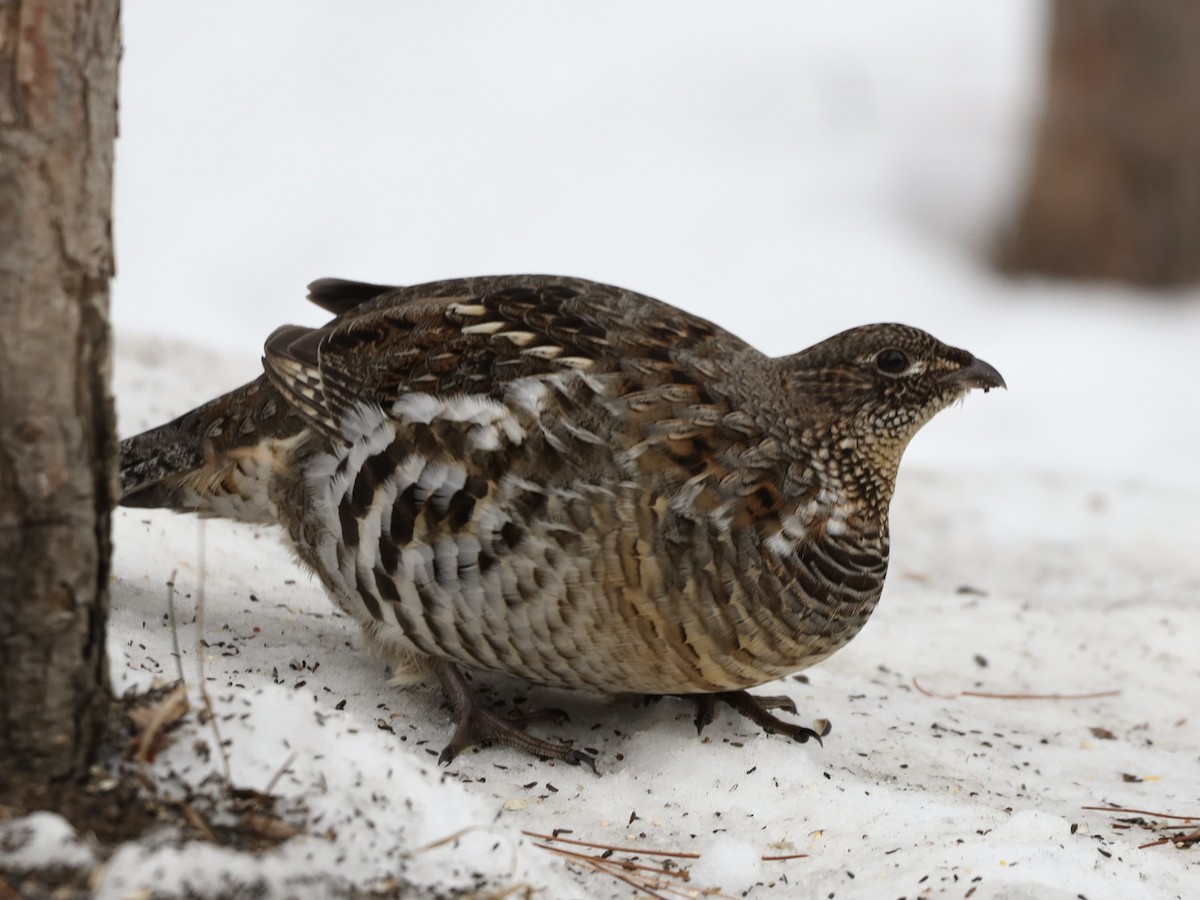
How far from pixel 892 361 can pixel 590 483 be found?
3.21 ft

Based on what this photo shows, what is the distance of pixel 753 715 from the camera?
4.49 meters

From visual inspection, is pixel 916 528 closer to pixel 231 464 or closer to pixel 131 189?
pixel 231 464

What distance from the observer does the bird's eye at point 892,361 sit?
13.9ft

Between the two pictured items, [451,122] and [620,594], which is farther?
[451,122]

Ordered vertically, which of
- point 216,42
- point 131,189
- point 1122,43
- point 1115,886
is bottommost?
point 1115,886

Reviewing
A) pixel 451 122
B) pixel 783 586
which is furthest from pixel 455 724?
pixel 451 122

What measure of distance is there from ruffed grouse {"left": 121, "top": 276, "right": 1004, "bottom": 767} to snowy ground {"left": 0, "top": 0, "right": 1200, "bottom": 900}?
0.36 m

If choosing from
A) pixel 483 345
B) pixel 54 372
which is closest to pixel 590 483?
pixel 483 345

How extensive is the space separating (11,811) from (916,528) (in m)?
5.70

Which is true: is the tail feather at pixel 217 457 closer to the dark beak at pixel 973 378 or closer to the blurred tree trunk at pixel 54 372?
the blurred tree trunk at pixel 54 372

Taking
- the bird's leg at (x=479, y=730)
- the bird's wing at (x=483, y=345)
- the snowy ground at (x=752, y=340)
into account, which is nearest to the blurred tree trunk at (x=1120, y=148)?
the snowy ground at (x=752, y=340)

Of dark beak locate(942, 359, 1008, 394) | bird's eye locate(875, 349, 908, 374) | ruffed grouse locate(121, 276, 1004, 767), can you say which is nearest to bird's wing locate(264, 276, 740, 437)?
ruffed grouse locate(121, 276, 1004, 767)

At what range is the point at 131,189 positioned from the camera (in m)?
14.9

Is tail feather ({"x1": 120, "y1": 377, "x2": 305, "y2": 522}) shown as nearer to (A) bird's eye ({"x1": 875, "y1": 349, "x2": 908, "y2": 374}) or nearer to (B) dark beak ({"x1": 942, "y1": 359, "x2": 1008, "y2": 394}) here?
(A) bird's eye ({"x1": 875, "y1": 349, "x2": 908, "y2": 374})
